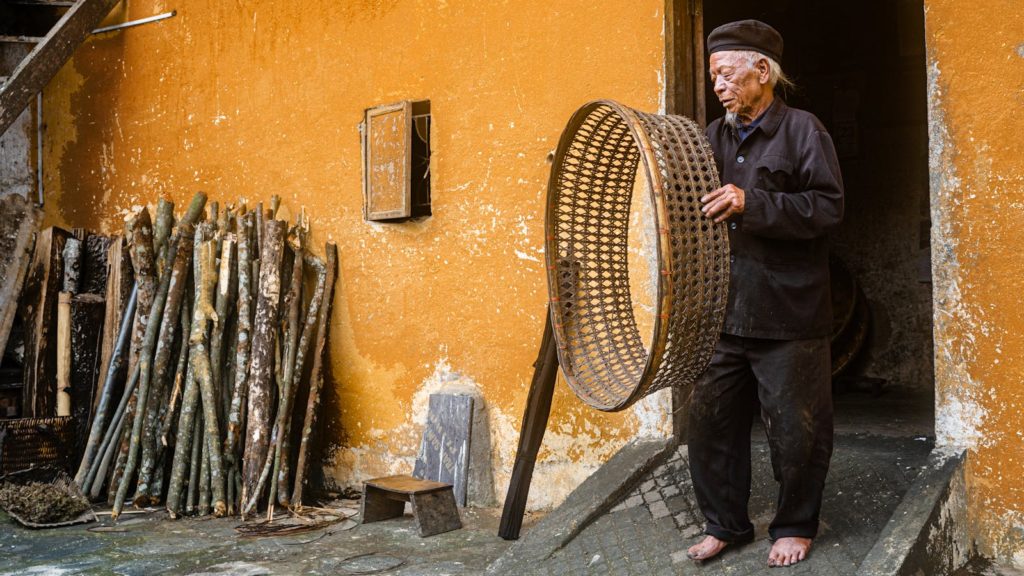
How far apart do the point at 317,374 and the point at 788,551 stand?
3.21 meters

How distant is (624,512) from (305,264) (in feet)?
9.39

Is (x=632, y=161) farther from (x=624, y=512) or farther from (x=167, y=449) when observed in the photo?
(x=167, y=449)

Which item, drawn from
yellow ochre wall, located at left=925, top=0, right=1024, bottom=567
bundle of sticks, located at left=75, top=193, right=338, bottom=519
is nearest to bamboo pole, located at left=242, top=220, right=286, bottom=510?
bundle of sticks, located at left=75, top=193, right=338, bottom=519

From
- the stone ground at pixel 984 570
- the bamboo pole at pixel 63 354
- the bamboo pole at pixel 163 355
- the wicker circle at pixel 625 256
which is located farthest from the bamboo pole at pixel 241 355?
the stone ground at pixel 984 570

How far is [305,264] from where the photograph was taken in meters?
5.80

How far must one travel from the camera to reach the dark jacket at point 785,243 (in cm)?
298

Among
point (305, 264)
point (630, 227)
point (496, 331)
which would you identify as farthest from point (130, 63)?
point (630, 227)

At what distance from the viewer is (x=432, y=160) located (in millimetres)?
5297

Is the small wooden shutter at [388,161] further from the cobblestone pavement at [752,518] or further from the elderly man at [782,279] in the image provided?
the elderly man at [782,279]

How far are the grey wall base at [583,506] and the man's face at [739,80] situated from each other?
5.47ft

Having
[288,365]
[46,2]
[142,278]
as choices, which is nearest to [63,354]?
[142,278]

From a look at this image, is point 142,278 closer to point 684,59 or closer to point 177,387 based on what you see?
point 177,387

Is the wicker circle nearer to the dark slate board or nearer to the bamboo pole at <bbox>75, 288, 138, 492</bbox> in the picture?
the dark slate board

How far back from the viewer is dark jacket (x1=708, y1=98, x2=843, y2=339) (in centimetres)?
298
